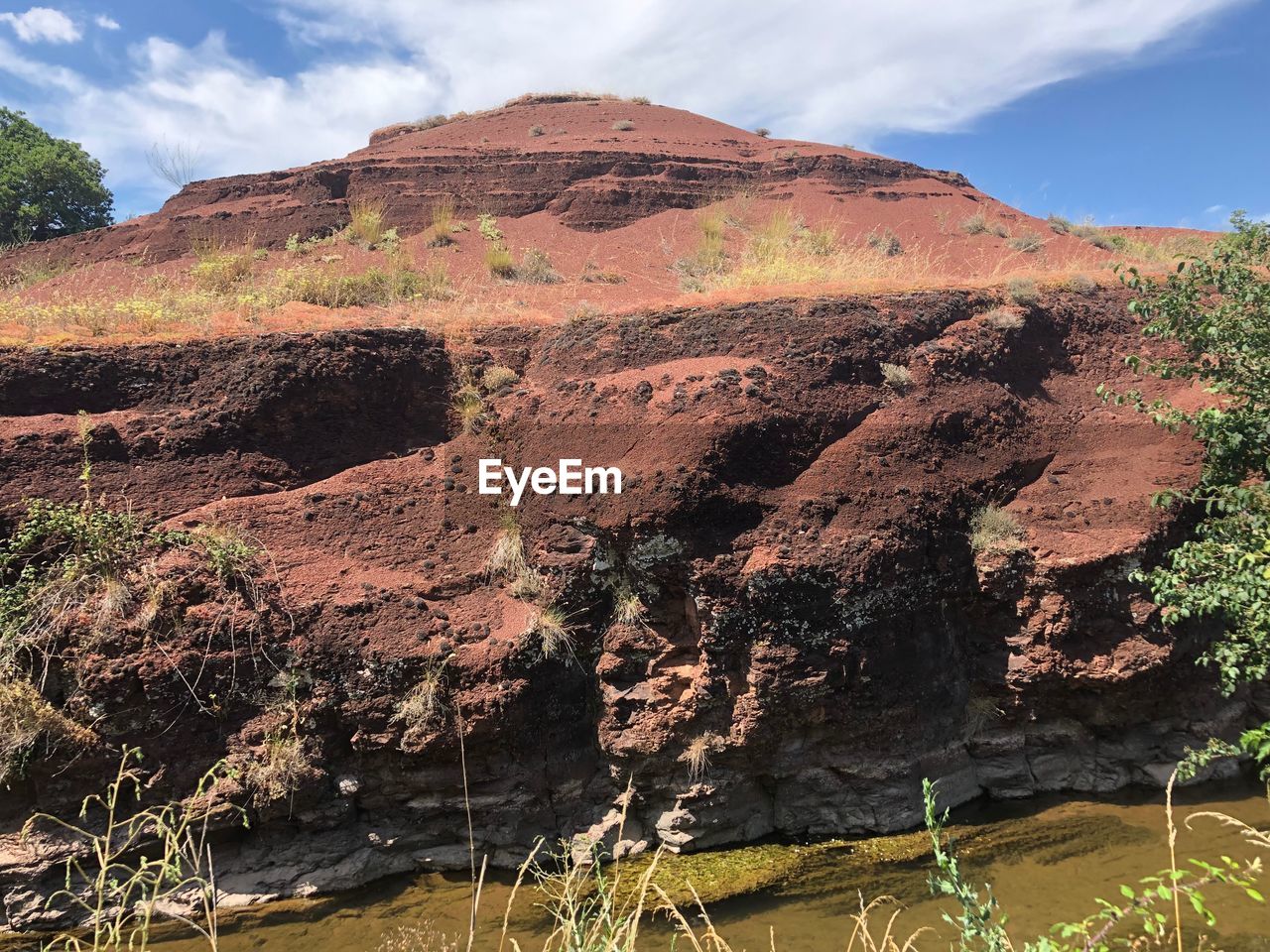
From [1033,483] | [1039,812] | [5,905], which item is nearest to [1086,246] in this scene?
[1033,483]

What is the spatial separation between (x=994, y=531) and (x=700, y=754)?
3000mm

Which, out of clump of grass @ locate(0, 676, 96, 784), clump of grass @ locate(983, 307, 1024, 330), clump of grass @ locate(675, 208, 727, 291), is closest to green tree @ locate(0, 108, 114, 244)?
clump of grass @ locate(675, 208, 727, 291)

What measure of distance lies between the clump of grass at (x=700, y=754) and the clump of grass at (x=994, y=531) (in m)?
2.62

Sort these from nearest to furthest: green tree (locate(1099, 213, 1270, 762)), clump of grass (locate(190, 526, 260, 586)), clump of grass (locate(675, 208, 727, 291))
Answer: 1. green tree (locate(1099, 213, 1270, 762))
2. clump of grass (locate(190, 526, 260, 586))
3. clump of grass (locate(675, 208, 727, 291))

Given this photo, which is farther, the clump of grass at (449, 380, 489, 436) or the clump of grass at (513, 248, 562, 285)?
the clump of grass at (513, 248, 562, 285)

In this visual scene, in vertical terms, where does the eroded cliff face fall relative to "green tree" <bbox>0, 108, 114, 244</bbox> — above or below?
below

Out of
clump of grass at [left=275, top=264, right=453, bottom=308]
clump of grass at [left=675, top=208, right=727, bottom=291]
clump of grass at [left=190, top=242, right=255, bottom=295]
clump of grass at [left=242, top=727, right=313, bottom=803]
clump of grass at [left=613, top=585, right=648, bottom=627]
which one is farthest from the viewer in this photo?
clump of grass at [left=675, top=208, right=727, bottom=291]

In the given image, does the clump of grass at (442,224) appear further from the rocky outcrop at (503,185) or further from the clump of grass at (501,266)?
the clump of grass at (501,266)

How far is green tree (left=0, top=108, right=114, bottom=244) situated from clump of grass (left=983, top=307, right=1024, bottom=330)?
2218 centimetres

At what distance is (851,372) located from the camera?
22.1ft

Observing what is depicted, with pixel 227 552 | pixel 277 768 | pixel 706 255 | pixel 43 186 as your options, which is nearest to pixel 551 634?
pixel 277 768

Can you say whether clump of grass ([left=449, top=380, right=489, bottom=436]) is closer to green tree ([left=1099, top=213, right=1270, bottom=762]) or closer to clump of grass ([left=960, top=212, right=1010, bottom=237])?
green tree ([left=1099, top=213, right=1270, bottom=762])

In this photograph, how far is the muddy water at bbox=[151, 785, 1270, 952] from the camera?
4789 millimetres

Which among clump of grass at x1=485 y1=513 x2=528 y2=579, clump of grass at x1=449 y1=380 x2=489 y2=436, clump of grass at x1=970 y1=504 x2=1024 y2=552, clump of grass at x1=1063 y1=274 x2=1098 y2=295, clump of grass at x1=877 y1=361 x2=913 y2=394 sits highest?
clump of grass at x1=1063 y1=274 x2=1098 y2=295
